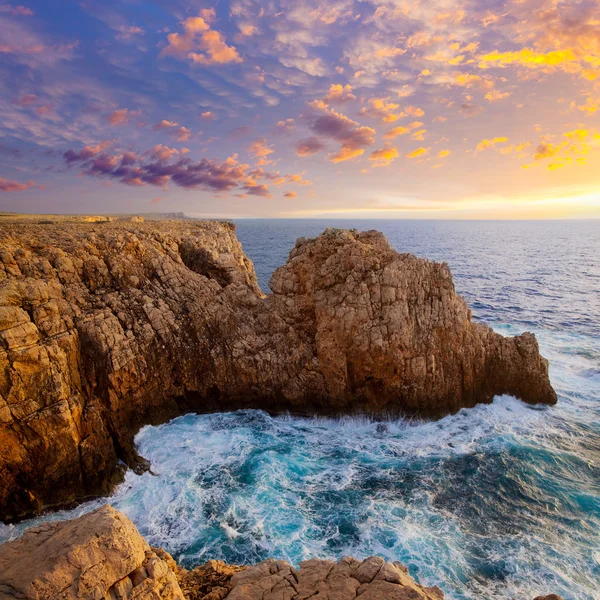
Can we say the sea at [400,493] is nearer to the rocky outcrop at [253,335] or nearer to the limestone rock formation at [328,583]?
the rocky outcrop at [253,335]

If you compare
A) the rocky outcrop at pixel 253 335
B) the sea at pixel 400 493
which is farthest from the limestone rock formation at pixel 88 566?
the rocky outcrop at pixel 253 335

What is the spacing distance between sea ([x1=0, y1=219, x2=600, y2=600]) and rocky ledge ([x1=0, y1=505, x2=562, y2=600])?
6512 mm

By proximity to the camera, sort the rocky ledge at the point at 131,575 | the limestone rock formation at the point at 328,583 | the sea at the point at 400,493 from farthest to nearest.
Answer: the sea at the point at 400,493, the limestone rock formation at the point at 328,583, the rocky ledge at the point at 131,575

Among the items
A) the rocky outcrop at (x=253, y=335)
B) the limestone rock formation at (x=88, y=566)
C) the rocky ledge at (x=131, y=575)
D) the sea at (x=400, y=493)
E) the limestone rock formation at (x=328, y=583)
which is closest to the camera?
the limestone rock formation at (x=88, y=566)

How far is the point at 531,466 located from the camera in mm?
23016

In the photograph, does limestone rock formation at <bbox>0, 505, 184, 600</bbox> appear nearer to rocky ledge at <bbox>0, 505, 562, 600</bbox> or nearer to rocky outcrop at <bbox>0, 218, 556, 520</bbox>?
rocky ledge at <bbox>0, 505, 562, 600</bbox>

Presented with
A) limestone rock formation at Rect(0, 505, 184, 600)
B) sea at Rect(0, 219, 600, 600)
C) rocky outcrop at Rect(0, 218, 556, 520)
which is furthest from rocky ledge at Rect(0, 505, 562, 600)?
rocky outcrop at Rect(0, 218, 556, 520)

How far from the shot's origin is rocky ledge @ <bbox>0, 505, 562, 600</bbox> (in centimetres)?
873

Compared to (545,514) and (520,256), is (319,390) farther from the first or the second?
(520,256)

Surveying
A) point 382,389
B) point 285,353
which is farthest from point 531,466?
point 285,353

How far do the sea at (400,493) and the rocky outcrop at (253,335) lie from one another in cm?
169

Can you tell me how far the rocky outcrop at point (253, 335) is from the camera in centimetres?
2419

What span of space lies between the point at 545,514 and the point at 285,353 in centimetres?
1808

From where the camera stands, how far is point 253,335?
29281 millimetres
